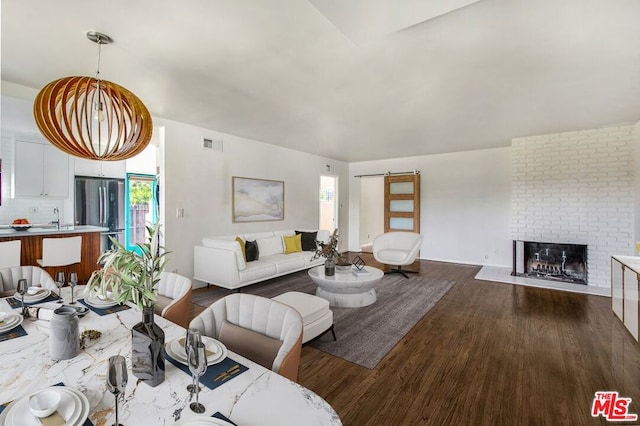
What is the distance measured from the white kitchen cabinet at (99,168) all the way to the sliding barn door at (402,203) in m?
6.15

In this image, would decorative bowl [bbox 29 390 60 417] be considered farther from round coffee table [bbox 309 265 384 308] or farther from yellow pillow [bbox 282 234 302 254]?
yellow pillow [bbox 282 234 302 254]

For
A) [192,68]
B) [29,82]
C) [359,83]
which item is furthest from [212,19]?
[29,82]

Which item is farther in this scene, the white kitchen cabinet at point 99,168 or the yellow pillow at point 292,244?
the white kitchen cabinet at point 99,168

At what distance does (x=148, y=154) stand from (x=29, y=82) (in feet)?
12.7

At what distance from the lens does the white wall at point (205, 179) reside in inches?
172

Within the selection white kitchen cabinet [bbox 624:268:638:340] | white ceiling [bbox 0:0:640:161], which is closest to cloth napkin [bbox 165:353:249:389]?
white ceiling [bbox 0:0:640:161]

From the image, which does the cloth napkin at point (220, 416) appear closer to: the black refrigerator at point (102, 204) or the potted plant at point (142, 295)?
the potted plant at point (142, 295)

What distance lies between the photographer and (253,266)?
4.41m

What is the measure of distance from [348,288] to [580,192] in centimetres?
456

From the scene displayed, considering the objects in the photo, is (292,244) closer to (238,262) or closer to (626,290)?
(238,262)

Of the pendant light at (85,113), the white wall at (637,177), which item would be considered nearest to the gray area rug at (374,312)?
the pendant light at (85,113)

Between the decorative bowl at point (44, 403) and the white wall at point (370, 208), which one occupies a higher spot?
the white wall at point (370, 208)

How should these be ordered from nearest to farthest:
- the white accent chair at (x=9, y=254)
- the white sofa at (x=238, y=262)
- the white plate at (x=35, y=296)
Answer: the white plate at (x=35, y=296)
the white accent chair at (x=9, y=254)
the white sofa at (x=238, y=262)

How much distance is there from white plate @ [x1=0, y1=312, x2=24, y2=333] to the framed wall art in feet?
12.2
